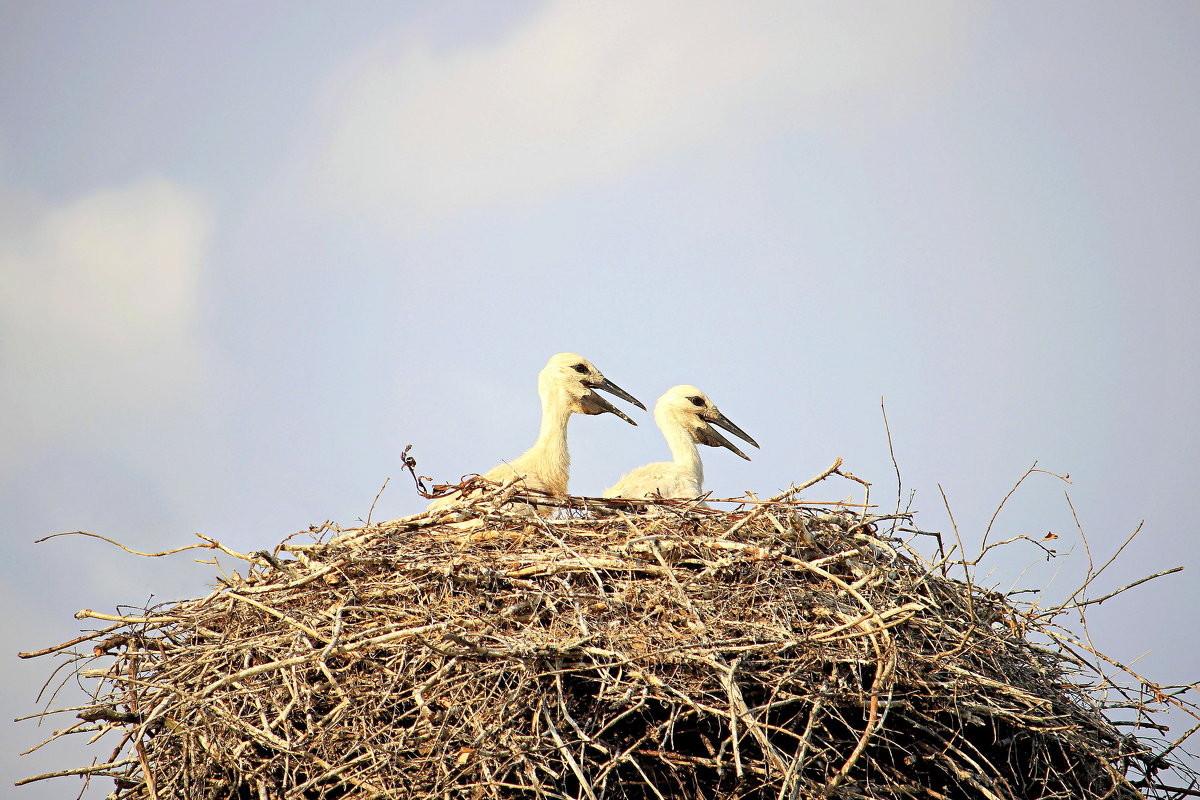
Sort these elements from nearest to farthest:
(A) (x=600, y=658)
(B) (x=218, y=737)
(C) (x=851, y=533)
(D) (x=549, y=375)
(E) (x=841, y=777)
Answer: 1. (E) (x=841, y=777)
2. (A) (x=600, y=658)
3. (B) (x=218, y=737)
4. (C) (x=851, y=533)
5. (D) (x=549, y=375)

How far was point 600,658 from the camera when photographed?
3652mm

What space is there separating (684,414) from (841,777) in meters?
4.10

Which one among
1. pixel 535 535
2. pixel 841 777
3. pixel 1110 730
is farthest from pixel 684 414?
pixel 841 777

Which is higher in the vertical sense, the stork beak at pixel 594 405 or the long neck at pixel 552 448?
the stork beak at pixel 594 405

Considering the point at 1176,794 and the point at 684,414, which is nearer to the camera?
the point at 1176,794

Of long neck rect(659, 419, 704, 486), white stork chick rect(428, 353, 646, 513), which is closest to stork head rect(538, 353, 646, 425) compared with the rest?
white stork chick rect(428, 353, 646, 513)

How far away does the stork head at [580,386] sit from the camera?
276 inches

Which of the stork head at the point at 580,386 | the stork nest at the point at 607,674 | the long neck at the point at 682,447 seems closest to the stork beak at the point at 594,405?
the stork head at the point at 580,386

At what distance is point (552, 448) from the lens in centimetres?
665

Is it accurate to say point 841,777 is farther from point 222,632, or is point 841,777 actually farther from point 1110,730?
point 222,632

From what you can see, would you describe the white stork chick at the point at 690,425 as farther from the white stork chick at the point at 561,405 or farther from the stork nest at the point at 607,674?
the stork nest at the point at 607,674

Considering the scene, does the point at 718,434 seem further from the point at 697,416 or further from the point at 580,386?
the point at 580,386

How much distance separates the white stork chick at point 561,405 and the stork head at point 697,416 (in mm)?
332

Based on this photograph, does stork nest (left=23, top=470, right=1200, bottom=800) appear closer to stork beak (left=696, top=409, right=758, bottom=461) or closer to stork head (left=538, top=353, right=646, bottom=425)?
stork head (left=538, top=353, right=646, bottom=425)
